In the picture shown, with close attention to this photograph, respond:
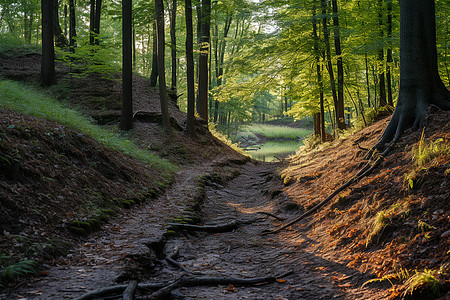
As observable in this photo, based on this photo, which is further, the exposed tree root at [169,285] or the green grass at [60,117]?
the green grass at [60,117]

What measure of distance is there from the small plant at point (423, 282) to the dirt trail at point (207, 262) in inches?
14.9

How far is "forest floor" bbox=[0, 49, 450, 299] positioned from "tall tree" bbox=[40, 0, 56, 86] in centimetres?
964

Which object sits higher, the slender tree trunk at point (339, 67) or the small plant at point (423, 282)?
the slender tree trunk at point (339, 67)

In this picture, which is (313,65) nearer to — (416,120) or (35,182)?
(416,120)

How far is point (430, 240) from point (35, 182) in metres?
5.64

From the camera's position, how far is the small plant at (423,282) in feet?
9.22

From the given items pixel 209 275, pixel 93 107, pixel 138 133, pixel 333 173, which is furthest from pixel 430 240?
pixel 93 107

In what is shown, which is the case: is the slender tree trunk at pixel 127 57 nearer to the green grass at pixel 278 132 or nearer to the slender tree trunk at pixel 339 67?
the slender tree trunk at pixel 339 67

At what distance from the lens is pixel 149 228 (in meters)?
5.75

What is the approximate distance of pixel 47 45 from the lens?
Answer: 1530cm

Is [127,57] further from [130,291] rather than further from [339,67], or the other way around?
[130,291]

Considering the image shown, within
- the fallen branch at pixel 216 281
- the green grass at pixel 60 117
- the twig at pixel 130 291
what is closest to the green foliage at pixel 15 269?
the twig at pixel 130 291

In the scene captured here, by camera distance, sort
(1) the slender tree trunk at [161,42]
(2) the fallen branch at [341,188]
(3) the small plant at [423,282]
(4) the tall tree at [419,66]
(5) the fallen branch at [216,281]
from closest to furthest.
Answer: (3) the small plant at [423,282] < (5) the fallen branch at [216,281] < (2) the fallen branch at [341,188] < (4) the tall tree at [419,66] < (1) the slender tree trunk at [161,42]

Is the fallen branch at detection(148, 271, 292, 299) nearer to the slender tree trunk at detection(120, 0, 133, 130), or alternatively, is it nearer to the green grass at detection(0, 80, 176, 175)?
the green grass at detection(0, 80, 176, 175)
